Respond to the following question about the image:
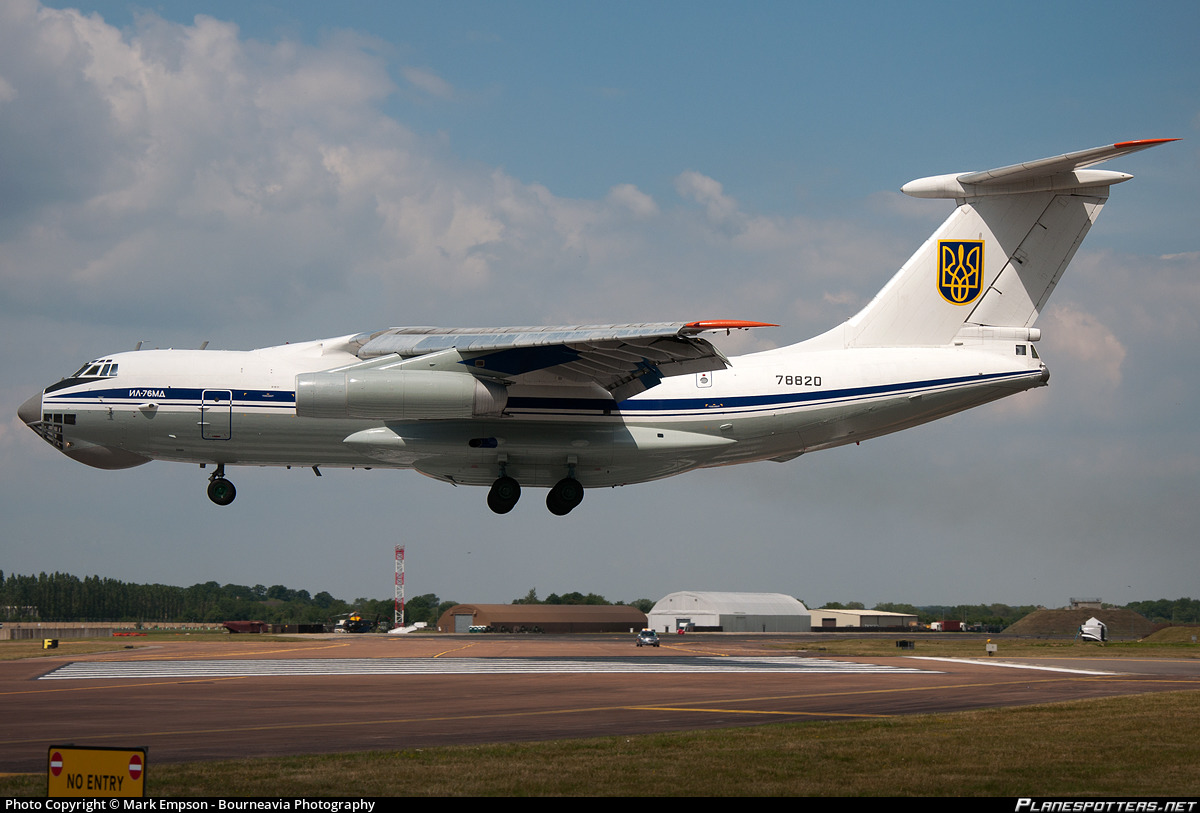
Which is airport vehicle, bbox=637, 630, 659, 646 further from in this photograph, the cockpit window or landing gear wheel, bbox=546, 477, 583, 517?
the cockpit window

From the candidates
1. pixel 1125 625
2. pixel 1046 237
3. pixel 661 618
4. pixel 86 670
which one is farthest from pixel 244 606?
pixel 1046 237

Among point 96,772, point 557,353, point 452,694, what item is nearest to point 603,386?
point 557,353

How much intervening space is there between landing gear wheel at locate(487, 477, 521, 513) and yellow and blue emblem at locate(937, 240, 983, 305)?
315 inches

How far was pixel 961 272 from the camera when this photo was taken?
1864 centimetres

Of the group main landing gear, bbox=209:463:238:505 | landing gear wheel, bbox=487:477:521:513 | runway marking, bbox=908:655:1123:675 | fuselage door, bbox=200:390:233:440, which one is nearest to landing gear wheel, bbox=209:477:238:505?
main landing gear, bbox=209:463:238:505

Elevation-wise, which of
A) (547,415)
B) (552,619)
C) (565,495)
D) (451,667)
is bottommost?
(552,619)

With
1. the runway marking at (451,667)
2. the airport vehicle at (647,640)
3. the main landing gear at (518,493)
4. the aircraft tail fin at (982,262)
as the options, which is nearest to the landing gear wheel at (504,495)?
the main landing gear at (518,493)

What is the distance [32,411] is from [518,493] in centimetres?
772

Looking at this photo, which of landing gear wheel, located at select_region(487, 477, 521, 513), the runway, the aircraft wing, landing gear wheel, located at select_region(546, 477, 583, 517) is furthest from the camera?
landing gear wheel, located at select_region(546, 477, 583, 517)

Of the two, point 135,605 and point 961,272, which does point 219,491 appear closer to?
point 961,272

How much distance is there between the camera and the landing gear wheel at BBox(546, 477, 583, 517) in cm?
1819
